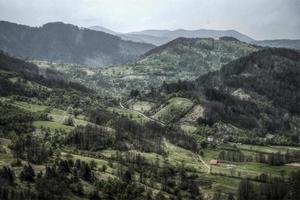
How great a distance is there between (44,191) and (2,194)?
17365mm

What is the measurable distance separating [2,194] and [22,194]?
7.49 metres

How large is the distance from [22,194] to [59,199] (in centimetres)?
1520

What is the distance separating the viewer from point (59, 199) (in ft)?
647

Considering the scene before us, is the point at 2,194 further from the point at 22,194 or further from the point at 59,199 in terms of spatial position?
the point at 59,199

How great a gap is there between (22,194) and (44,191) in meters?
10.3

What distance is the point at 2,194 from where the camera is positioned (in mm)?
187125

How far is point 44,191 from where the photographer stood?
198 metres

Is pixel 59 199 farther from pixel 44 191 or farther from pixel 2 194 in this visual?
pixel 2 194

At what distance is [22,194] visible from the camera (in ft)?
624

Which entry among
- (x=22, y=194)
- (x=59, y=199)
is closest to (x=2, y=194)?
(x=22, y=194)

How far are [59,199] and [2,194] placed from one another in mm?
22619

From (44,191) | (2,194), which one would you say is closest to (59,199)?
(44,191)

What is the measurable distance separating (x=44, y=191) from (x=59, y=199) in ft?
22.6
